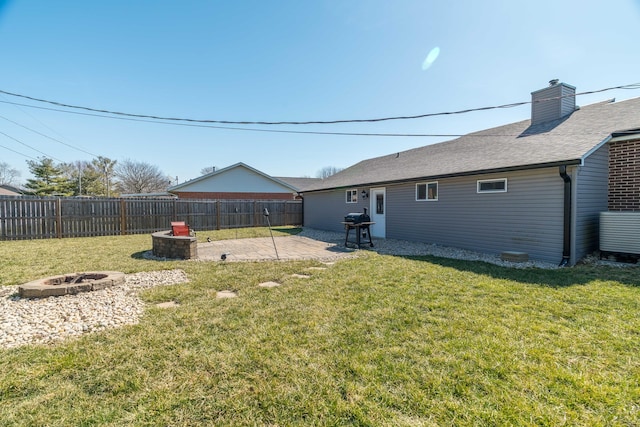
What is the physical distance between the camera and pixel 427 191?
9.77 metres

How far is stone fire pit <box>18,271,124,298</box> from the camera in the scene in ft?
13.8

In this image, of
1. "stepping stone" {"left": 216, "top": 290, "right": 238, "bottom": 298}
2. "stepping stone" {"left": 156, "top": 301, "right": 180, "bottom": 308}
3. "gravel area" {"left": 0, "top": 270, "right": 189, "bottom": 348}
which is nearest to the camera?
"gravel area" {"left": 0, "top": 270, "right": 189, "bottom": 348}

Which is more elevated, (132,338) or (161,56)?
(161,56)

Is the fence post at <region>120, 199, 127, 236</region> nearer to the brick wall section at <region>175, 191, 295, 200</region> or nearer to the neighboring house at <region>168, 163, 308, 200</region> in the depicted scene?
the brick wall section at <region>175, 191, 295, 200</region>

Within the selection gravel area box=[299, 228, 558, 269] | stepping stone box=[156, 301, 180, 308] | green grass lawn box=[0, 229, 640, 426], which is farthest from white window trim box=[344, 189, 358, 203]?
stepping stone box=[156, 301, 180, 308]

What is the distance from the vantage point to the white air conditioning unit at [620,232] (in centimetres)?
614

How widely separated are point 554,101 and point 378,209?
6835 mm

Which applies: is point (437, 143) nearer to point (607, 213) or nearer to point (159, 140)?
point (607, 213)

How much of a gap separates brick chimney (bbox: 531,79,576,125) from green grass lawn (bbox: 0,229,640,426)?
705 cm

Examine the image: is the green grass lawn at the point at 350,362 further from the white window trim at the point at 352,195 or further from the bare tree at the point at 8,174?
the bare tree at the point at 8,174

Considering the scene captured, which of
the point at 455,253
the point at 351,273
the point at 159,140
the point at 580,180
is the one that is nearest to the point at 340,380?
the point at 351,273

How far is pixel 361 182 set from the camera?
41.2 feet

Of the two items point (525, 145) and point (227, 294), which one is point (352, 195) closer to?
point (525, 145)

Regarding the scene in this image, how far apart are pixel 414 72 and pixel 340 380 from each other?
33.7 feet
